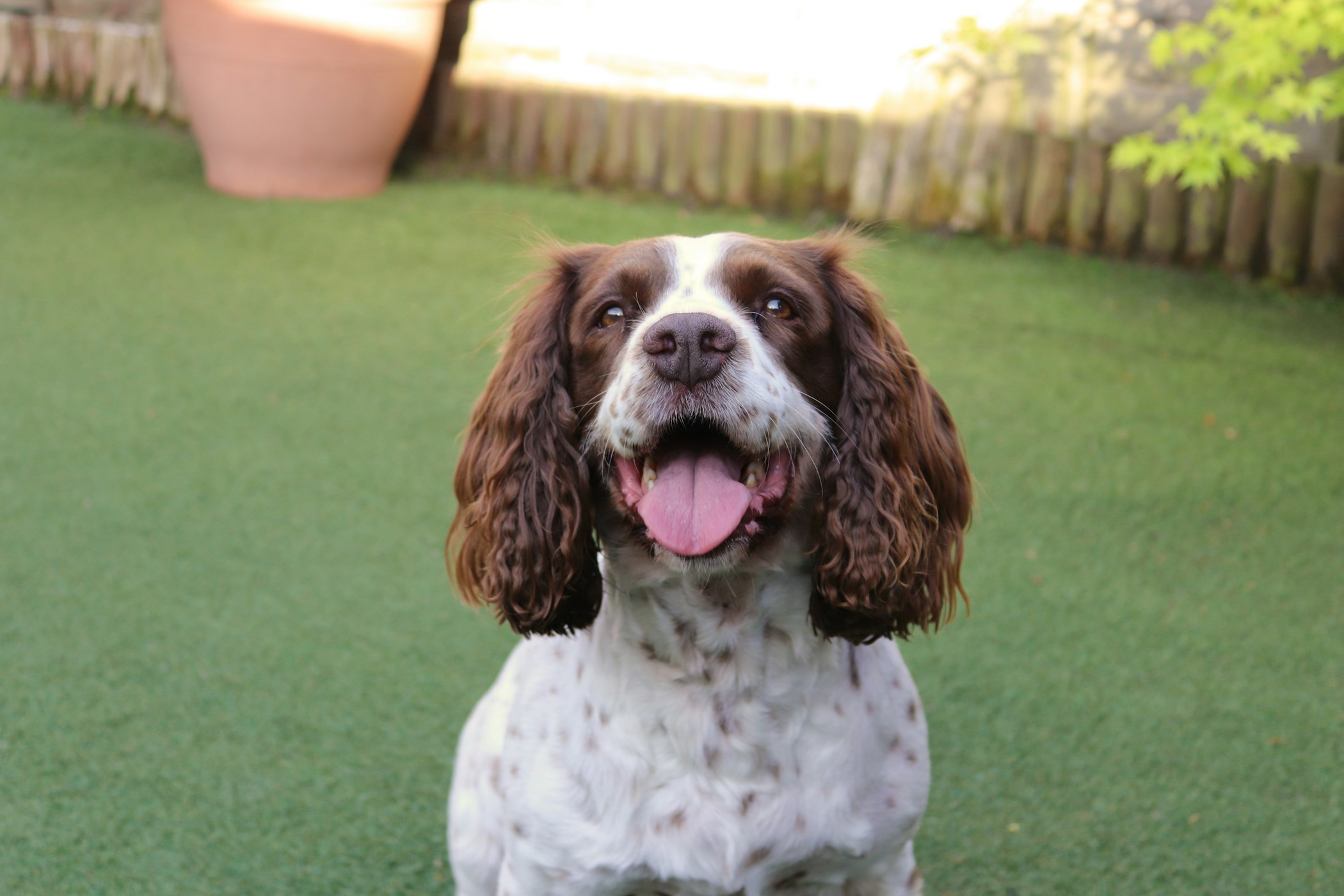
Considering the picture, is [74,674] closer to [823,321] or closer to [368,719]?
[368,719]

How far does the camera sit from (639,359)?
2127mm

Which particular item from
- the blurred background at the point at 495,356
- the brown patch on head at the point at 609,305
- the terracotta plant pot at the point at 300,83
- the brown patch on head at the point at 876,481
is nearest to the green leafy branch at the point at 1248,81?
the blurred background at the point at 495,356

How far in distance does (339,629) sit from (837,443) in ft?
6.90

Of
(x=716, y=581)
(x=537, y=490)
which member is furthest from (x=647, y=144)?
(x=716, y=581)

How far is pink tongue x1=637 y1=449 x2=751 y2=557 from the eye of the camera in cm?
210

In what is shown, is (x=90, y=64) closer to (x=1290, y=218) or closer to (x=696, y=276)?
(x=1290, y=218)

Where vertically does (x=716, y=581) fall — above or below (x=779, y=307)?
below

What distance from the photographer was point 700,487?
2168 millimetres

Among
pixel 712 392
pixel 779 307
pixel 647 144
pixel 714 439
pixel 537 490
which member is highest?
pixel 647 144

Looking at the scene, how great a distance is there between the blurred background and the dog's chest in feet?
2.55

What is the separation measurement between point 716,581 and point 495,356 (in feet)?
11.2

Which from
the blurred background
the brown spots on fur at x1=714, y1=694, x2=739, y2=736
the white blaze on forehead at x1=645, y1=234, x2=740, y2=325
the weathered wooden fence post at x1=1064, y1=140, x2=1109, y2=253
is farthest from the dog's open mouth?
the weathered wooden fence post at x1=1064, y1=140, x2=1109, y2=253

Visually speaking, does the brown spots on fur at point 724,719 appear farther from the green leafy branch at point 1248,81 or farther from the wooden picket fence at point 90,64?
the wooden picket fence at point 90,64

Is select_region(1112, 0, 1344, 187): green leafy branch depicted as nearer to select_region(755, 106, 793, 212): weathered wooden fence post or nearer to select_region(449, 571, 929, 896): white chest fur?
select_region(755, 106, 793, 212): weathered wooden fence post
